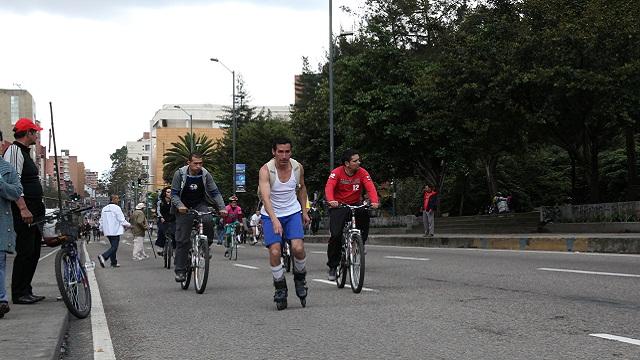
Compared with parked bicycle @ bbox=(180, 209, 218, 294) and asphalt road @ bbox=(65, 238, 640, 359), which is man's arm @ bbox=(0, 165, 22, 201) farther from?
parked bicycle @ bbox=(180, 209, 218, 294)

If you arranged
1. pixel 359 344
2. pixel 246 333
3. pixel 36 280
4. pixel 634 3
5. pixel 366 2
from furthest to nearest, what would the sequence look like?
pixel 366 2 < pixel 634 3 < pixel 36 280 < pixel 246 333 < pixel 359 344

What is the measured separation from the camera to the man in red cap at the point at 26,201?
786 cm

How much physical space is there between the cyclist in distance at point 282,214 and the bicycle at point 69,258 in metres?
1.93

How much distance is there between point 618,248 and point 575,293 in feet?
29.1

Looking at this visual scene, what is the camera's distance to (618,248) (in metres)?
16.7

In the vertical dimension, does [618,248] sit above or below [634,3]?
below

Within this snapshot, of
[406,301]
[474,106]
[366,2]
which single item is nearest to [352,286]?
[406,301]

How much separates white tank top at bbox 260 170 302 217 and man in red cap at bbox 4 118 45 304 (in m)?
2.39

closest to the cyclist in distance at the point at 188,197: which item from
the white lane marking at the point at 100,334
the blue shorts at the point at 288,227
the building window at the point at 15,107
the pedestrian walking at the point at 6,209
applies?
the white lane marking at the point at 100,334

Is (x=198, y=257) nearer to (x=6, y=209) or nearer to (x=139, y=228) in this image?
(x=6, y=209)

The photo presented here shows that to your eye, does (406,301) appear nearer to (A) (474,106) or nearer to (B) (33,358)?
(B) (33,358)

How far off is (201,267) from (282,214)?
2.33 m

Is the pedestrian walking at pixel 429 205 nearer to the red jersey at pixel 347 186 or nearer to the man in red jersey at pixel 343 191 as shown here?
the man in red jersey at pixel 343 191

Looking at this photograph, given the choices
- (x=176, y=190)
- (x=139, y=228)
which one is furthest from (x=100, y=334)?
(x=139, y=228)
